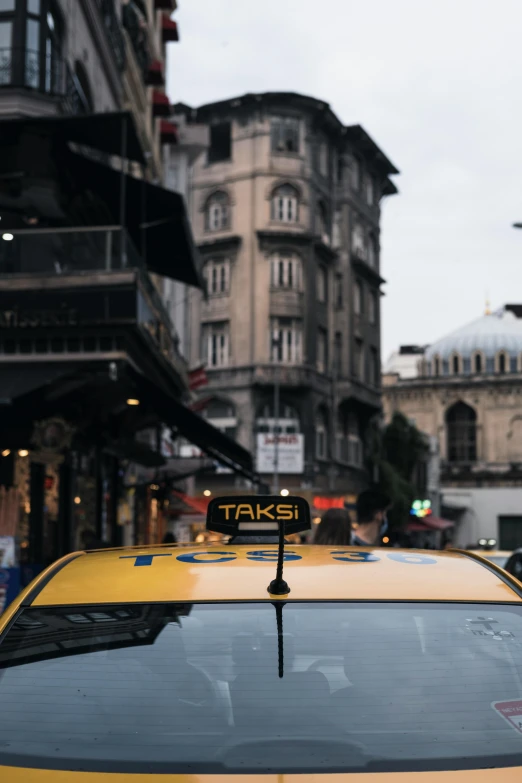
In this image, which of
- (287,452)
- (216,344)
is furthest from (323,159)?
(287,452)

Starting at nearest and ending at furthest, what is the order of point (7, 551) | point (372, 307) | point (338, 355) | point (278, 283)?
point (7, 551) < point (278, 283) < point (338, 355) < point (372, 307)

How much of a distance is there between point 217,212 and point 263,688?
5655 centimetres

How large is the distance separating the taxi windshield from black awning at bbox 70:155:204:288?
1551 cm

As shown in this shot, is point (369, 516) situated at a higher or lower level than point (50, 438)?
lower

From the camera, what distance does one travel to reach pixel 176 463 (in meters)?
33.0

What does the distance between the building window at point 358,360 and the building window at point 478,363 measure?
30860mm

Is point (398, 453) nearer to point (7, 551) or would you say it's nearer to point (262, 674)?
point (7, 551)

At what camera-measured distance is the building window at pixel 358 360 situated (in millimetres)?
62594

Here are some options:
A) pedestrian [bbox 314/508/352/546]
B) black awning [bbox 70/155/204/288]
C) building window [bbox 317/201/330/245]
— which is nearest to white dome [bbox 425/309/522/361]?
building window [bbox 317/201/330/245]

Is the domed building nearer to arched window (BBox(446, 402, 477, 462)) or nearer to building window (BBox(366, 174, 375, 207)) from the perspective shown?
arched window (BBox(446, 402, 477, 462))

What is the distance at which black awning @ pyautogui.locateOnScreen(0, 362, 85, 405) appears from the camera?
604 inches

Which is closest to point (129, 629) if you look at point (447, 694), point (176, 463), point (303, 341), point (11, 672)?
point (11, 672)

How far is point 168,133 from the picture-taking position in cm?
3650

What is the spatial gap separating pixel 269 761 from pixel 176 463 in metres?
30.2
